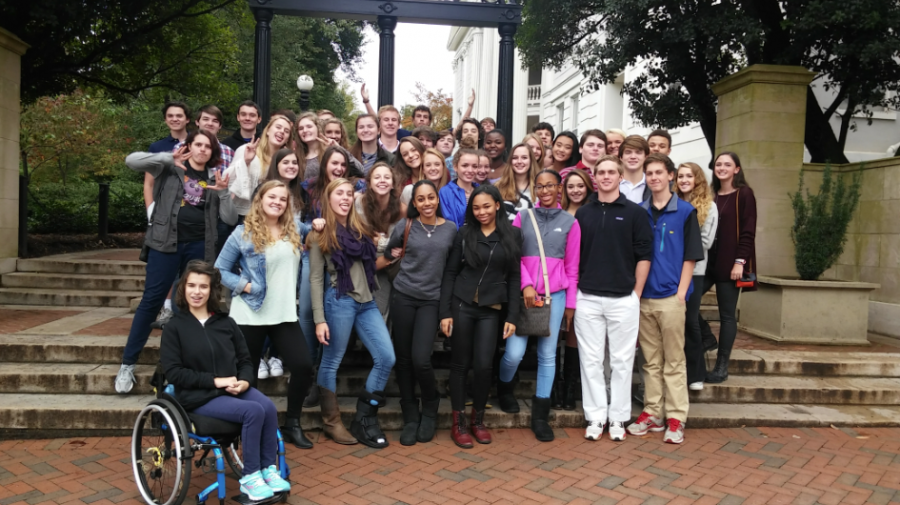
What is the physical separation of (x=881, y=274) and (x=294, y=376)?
25.5ft

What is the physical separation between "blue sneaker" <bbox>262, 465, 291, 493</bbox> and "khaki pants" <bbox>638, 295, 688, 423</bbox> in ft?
9.65

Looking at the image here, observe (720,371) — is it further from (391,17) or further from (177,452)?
(391,17)

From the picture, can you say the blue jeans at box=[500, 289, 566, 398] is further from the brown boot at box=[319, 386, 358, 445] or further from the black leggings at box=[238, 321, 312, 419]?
the black leggings at box=[238, 321, 312, 419]

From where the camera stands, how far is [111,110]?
16234mm

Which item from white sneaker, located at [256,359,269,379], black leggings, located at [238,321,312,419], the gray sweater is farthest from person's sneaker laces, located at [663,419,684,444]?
white sneaker, located at [256,359,269,379]

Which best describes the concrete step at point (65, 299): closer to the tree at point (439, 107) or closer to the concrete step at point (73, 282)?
the concrete step at point (73, 282)

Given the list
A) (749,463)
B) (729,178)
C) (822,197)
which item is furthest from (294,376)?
(822,197)

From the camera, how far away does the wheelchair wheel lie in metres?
3.53

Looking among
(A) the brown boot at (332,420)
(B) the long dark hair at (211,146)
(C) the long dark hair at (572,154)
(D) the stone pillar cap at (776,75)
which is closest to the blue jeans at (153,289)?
(B) the long dark hair at (211,146)

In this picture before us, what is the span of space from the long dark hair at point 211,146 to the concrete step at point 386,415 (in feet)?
6.40

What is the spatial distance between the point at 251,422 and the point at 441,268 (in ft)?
5.97

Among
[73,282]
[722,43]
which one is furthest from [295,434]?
[722,43]

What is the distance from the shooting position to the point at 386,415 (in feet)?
17.3

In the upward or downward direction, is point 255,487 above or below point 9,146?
below
